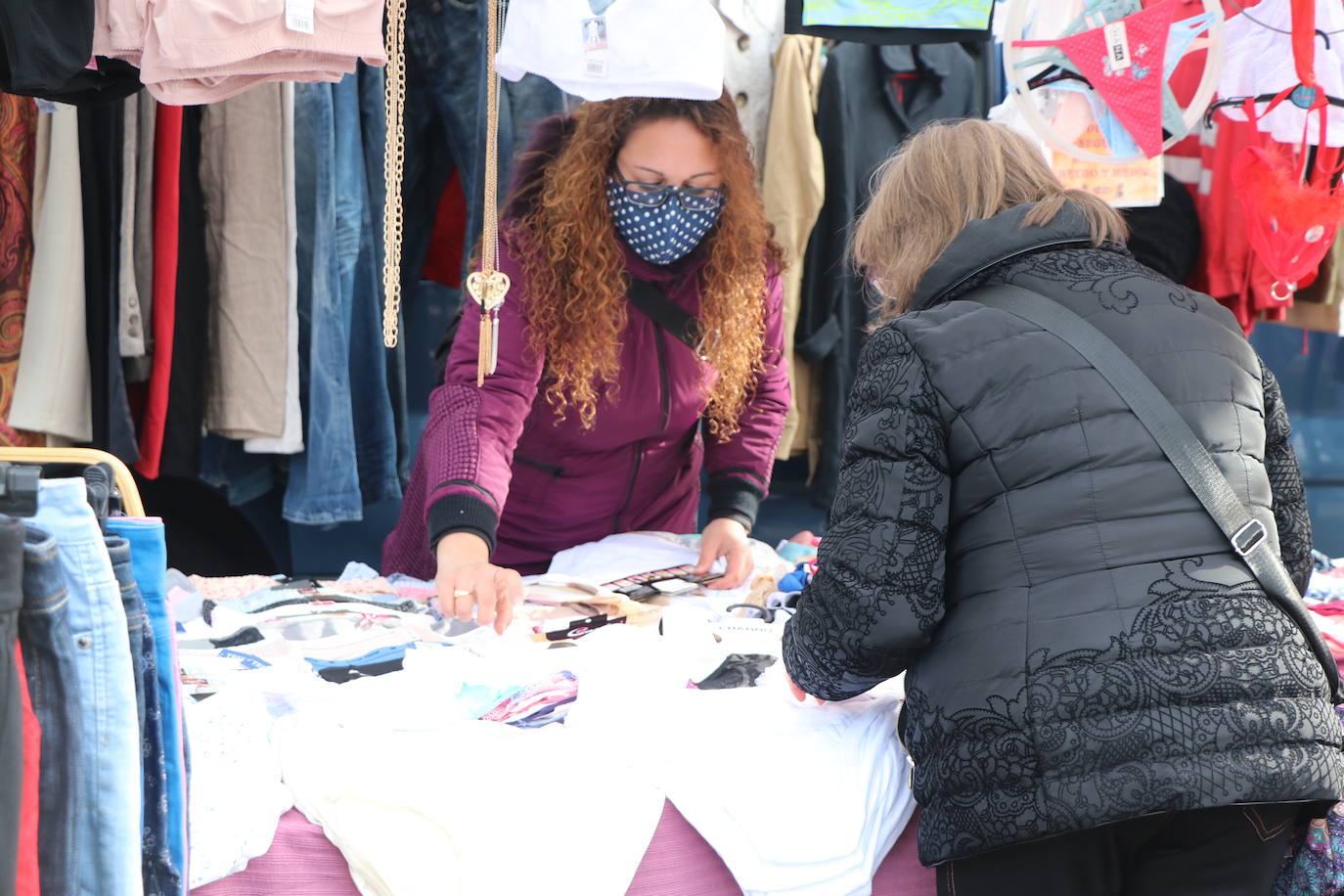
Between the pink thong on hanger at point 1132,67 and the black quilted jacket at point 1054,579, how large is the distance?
3.62 feet

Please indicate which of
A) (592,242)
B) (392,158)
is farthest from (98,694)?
(592,242)

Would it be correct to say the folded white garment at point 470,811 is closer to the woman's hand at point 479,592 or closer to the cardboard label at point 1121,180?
the woman's hand at point 479,592

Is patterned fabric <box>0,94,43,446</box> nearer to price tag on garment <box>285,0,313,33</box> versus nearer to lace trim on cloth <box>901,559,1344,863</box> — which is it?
price tag on garment <box>285,0,313,33</box>

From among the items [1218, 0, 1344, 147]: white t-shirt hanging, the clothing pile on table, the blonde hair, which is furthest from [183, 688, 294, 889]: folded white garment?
[1218, 0, 1344, 147]: white t-shirt hanging

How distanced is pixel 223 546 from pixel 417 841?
2340 millimetres

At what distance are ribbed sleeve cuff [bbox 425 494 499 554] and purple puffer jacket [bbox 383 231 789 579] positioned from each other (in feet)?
0.16

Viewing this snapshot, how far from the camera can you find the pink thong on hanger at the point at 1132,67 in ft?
8.18

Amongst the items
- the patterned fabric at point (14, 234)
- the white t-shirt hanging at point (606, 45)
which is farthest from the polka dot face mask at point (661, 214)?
the patterned fabric at point (14, 234)

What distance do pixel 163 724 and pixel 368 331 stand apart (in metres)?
2.18

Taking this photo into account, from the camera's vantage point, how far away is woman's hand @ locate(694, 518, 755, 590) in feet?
8.23

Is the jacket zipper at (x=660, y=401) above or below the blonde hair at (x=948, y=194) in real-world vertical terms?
below

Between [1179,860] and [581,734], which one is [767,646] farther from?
[1179,860]

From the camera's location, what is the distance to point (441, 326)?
3.90 metres

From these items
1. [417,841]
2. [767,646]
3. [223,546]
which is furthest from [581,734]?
[223,546]
